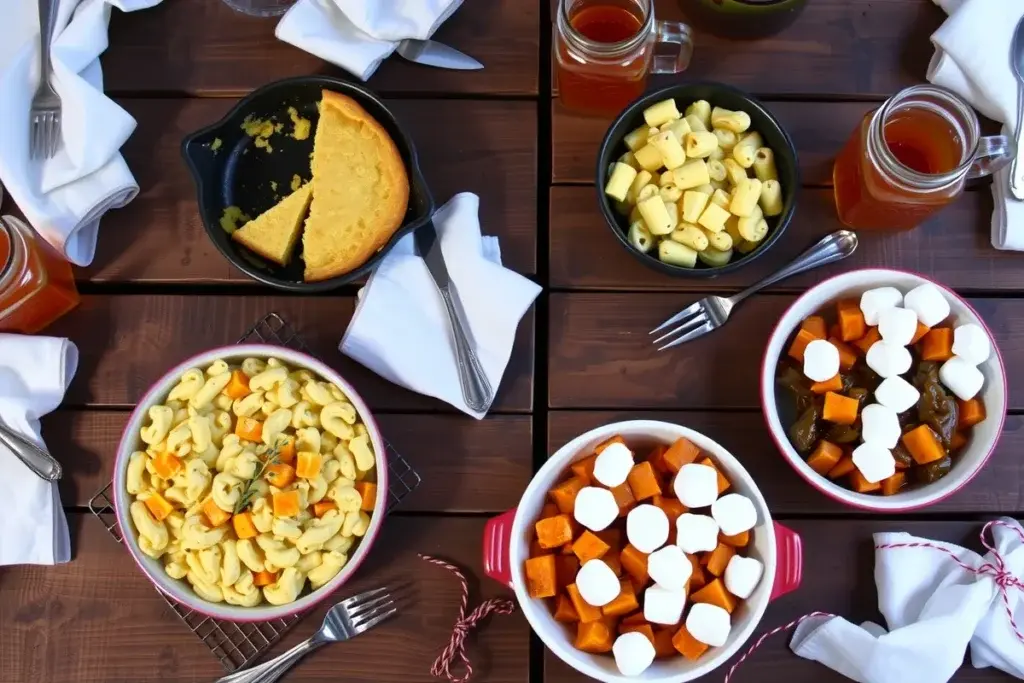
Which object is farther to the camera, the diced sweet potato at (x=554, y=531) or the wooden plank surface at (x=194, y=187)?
the wooden plank surface at (x=194, y=187)

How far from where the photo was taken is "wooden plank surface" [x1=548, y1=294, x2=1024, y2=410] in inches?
41.2

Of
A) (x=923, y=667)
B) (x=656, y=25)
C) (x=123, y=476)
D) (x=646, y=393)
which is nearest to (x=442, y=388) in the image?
(x=646, y=393)

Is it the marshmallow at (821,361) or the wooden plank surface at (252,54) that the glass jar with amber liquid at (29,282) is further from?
Answer: the marshmallow at (821,361)

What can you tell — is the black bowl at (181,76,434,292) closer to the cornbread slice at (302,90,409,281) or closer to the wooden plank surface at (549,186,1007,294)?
the cornbread slice at (302,90,409,281)

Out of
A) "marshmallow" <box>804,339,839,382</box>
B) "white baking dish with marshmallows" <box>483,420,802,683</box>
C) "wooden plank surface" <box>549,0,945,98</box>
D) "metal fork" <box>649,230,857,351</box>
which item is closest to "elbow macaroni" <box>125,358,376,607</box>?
"white baking dish with marshmallows" <box>483,420,802,683</box>

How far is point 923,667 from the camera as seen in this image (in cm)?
97

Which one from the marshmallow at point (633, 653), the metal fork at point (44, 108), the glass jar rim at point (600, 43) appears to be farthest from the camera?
the metal fork at point (44, 108)

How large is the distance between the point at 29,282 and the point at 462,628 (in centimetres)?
65

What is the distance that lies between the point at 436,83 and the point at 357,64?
0.10 metres

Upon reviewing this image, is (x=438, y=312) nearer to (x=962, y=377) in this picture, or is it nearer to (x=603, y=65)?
(x=603, y=65)

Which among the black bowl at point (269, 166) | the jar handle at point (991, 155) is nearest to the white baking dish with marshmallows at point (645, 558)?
the black bowl at point (269, 166)

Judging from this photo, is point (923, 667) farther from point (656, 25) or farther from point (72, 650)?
point (72, 650)

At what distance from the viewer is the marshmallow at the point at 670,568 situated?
888 millimetres

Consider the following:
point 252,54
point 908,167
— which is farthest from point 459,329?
point 908,167
